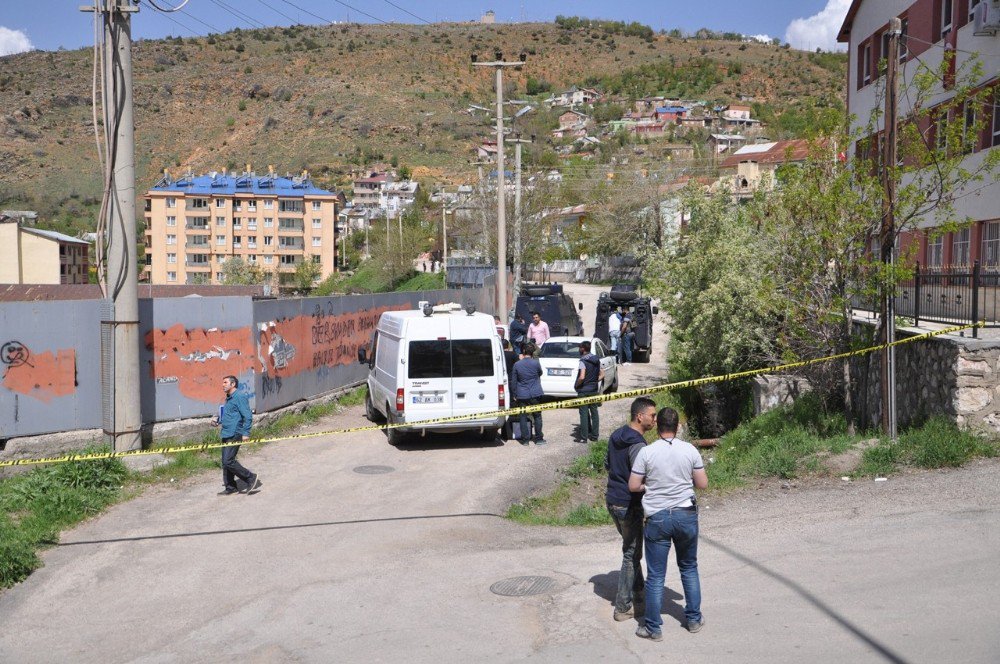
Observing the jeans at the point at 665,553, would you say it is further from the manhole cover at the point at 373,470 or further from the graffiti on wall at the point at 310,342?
the graffiti on wall at the point at 310,342

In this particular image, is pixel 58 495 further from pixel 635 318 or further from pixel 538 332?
pixel 635 318

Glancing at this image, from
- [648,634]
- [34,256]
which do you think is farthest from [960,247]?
[34,256]

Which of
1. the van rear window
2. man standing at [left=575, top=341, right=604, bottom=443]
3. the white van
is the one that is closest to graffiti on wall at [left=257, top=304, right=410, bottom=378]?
the white van

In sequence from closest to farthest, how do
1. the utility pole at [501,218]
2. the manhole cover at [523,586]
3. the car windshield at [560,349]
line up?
the manhole cover at [523,586] → the car windshield at [560,349] → the utility pole at [501,218]

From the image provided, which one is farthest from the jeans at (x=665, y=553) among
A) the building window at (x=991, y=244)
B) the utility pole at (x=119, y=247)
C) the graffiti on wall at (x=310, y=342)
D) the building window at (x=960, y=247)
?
the building window at (x=960, y=247)

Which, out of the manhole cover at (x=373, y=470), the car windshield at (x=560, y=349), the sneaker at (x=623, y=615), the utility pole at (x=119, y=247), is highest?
the utility pole at (x=119, y=247)

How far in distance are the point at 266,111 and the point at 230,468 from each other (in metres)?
166

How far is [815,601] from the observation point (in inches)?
288

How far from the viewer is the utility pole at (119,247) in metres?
13.5

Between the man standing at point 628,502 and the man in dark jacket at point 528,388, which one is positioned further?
the man in dark jacket at point 528,388

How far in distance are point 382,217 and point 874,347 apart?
122 m

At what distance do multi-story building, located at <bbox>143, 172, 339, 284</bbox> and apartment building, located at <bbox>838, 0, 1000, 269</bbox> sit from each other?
84.6m

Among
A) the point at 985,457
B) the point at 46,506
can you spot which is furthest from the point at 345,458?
the point at 985,457

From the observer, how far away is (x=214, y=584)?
28.9 ft
